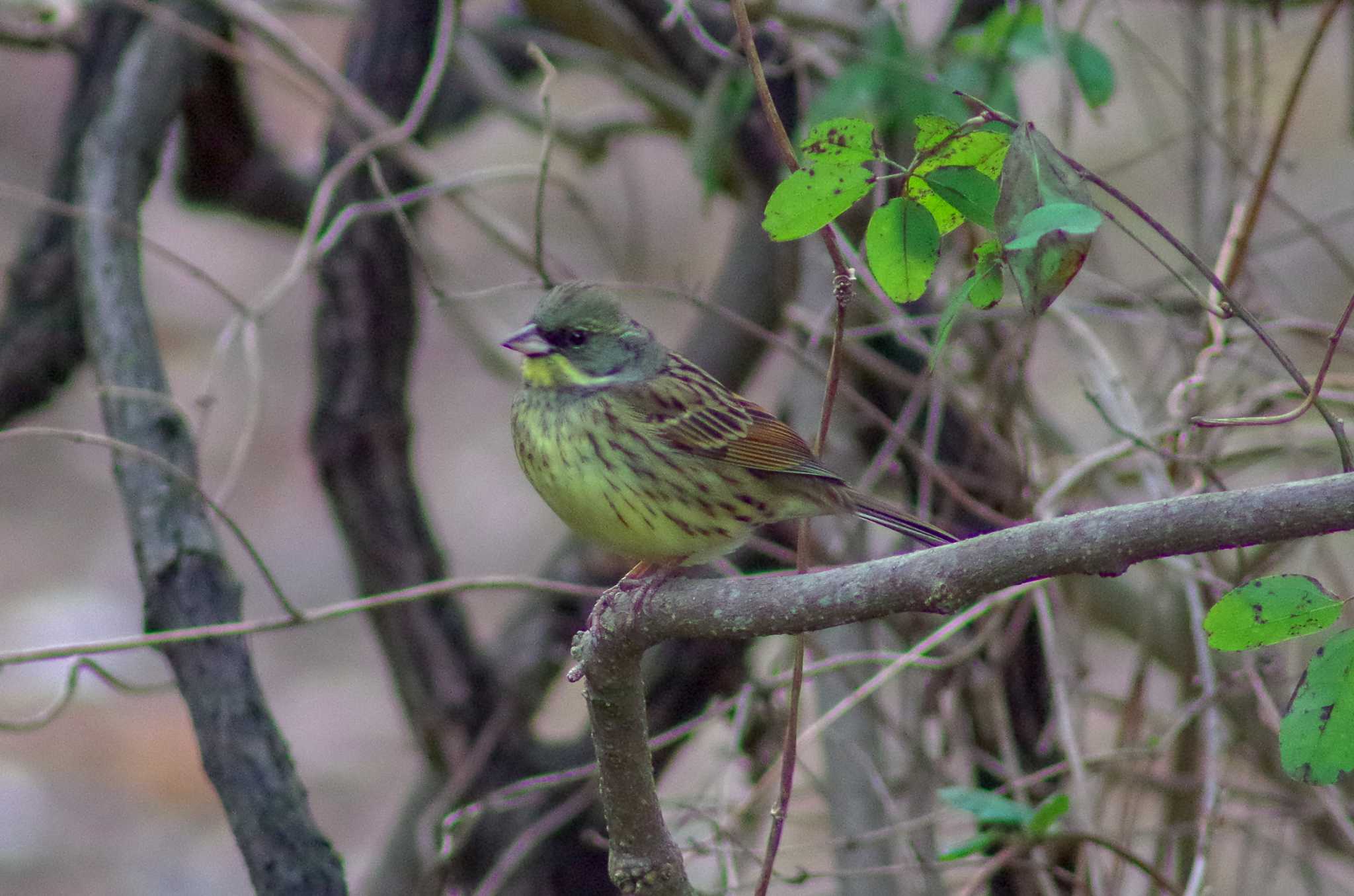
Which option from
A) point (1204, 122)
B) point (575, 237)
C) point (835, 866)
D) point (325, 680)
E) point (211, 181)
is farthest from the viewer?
point (575, 237)

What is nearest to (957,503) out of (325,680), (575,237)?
(325,680)

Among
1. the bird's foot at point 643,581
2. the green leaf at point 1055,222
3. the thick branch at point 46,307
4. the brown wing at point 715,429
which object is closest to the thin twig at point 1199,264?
the green leaf at point 1055,222

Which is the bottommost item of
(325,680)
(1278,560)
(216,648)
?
(1278,560)

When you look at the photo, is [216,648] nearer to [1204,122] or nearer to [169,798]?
[1204,122]

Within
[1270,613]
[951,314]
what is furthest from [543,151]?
[1270,613]

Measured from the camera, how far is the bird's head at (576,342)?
9.76 feet

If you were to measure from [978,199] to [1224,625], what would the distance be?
651mm

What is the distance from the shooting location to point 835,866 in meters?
4.54

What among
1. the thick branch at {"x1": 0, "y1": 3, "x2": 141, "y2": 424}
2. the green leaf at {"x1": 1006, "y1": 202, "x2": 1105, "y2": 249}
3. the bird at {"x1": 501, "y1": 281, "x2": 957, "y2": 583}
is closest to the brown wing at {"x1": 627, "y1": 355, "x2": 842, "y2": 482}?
the bird at {"x1": 501, "y1": 281, "x2": 957, "y2": 583}

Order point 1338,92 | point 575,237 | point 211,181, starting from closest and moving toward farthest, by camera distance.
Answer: point 211,181
point 1338,92
point 575,237

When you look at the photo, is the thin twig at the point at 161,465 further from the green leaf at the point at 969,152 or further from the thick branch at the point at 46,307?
the green leaf at the point at 969,152

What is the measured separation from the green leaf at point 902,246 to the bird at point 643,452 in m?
0.97

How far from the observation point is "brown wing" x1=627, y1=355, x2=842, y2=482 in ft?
9.79

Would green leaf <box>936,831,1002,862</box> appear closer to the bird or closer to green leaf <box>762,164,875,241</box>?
the bird
